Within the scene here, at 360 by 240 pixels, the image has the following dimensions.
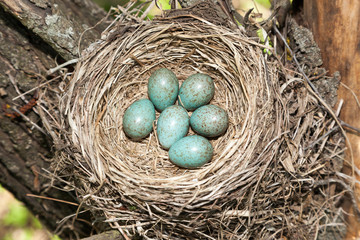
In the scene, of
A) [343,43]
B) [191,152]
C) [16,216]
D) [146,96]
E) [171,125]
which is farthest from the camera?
[16,216]

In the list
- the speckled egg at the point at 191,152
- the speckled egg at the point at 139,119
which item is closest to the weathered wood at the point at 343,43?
the speckled egg at the point at 191,152

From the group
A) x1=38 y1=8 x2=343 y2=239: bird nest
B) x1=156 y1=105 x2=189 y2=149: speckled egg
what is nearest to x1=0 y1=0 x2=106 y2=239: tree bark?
x1=38 y1=8 x2=343 y2=239: bird nest

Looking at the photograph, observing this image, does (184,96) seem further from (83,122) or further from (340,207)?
(340,207)

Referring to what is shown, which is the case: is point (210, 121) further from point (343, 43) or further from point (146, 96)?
point (343, 43)

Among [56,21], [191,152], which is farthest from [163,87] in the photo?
[56,21]

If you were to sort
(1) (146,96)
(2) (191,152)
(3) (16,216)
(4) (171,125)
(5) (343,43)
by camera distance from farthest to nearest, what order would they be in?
(3) (16,216)
(1) (146,96)
(4) (171,125)
(2) (191,152)
(5) (343,43)

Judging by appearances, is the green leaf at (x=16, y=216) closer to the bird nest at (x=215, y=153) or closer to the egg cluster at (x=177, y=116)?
the bird nest at (x=215, y=153)

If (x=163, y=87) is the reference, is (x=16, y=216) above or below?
below
